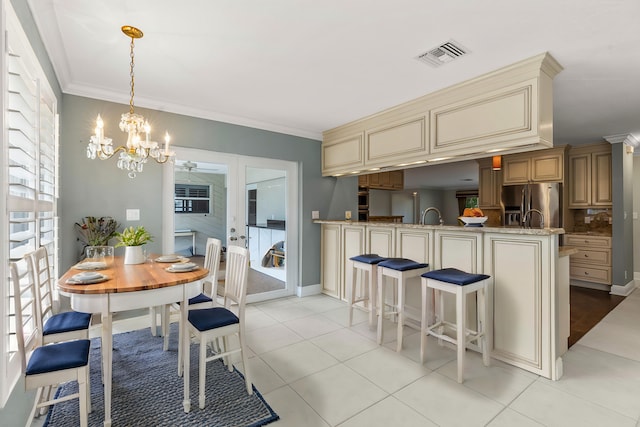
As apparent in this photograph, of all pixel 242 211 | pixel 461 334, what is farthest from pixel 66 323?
pixel 461 334

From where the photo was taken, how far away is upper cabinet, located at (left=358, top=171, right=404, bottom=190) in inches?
229

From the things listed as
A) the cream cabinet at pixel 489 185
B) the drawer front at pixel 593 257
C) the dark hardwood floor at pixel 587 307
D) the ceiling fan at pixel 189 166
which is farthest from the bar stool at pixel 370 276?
the drawer front at pixel 593 257

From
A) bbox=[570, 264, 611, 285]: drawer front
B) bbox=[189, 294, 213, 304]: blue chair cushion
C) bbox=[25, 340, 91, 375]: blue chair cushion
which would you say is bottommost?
bbox=[570, 264, 611, 285]: drawer front

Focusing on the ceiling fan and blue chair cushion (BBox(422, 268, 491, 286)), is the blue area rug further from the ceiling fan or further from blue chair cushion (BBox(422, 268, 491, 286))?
the ceiling fan

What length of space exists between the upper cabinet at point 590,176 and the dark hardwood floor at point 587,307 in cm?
141

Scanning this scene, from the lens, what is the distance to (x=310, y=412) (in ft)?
6.38

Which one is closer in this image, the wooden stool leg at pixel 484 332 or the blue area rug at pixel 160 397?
the blue area rug at pixel 160 397

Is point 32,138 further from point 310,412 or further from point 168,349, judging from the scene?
point 310,412

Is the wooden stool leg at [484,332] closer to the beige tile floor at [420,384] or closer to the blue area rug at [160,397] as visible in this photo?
the beige tile floor at [420,384]

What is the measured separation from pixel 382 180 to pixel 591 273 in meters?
3.69

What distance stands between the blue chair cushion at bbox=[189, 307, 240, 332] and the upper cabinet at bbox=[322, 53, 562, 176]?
94.7 inches

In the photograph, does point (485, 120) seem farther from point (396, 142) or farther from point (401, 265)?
point (401, 265)

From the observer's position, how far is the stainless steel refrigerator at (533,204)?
16.7ft

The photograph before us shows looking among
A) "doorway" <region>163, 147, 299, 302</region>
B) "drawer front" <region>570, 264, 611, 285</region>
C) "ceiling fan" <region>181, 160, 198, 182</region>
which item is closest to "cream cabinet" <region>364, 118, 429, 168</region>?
"doorway" <region>163, 147, 299, 302</region>
